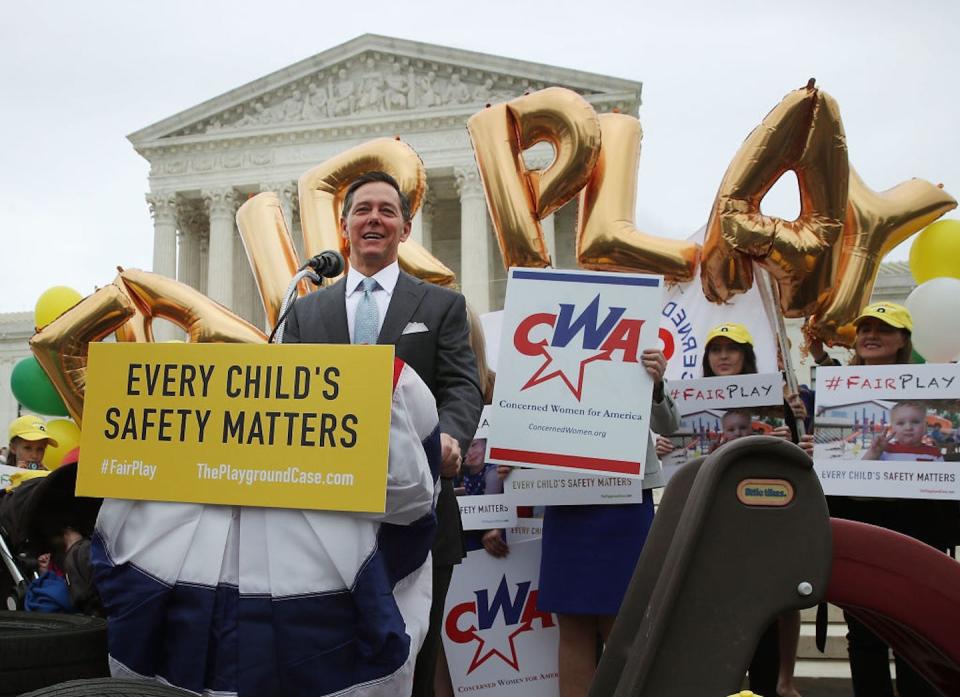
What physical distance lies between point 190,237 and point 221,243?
11.7 ft

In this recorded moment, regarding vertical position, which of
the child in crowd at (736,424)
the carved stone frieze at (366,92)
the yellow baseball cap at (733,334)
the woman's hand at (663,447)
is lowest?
the woman's hand at (663,447)

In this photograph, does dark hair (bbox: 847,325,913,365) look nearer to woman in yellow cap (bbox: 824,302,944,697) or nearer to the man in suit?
woman in yellow cap (bbox: 824,302,944,697)

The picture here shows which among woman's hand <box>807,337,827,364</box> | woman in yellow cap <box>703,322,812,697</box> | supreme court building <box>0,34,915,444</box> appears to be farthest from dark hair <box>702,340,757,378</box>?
supreme court building <box>0,34,915,444</box>

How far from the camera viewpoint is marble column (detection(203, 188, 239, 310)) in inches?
1539

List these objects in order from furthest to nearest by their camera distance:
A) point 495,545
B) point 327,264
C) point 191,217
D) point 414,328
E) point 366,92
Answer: point 191,217, point 366,92, point 495,545, point 414,328, point 327,264

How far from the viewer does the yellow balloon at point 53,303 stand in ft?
30.6

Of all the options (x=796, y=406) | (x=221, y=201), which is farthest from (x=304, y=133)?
(x=796, y=406)

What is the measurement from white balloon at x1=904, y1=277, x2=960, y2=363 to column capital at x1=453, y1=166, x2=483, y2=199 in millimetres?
31400

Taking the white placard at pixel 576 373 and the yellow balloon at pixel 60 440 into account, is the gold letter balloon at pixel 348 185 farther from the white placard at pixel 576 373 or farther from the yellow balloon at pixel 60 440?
the yellow balloon at pixel 60 440

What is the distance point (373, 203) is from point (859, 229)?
134 inches

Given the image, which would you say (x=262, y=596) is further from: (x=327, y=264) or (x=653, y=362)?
(x=653, y=362)

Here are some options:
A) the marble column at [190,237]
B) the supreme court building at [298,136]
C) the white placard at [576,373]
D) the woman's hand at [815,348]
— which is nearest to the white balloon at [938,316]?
the woman's hand at [815,348]

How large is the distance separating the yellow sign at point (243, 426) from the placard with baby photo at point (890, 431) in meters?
2.53

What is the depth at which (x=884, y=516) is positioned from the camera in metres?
3.89
